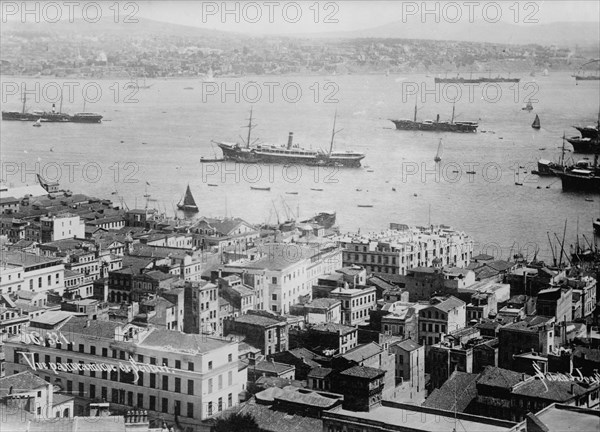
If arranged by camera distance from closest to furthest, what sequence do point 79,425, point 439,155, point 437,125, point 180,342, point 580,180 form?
1. point 79,425
2. point 180,342
3. point 580,180
4. point 439,155
5. point 437,125

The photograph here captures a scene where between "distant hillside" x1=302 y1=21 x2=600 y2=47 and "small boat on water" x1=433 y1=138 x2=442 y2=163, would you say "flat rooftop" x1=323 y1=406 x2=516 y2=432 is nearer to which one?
"distant hillside" x1=302 y1=21 x2=600 y2=47

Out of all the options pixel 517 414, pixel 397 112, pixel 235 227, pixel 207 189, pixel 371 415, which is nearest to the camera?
pixel 371 415

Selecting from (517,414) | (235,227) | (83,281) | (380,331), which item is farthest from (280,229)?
(517,414)

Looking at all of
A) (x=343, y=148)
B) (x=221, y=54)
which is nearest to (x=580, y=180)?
(x=343, y=148)

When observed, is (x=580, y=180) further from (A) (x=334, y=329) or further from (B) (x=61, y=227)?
(A) (x=334, y=329)

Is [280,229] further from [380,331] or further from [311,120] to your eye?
[311,120]

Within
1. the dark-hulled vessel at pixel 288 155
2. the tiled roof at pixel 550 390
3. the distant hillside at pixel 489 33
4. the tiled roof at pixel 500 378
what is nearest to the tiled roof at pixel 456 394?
the tiled roof at pixel 500 378

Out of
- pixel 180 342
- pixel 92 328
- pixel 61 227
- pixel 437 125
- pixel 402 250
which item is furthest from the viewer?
pixel 437 125

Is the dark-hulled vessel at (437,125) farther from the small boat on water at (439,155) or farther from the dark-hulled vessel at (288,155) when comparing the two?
the dark-hulled vessel at (288,155)
